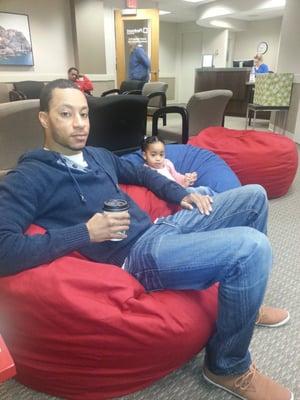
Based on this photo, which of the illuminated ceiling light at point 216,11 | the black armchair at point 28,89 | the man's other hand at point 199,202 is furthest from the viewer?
the illuminated ceiling light at point 216,11

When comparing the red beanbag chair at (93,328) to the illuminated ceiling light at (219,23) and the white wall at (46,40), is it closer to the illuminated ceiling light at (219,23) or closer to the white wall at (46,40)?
the white wall at (46,40)

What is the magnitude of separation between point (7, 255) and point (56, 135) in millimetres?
517

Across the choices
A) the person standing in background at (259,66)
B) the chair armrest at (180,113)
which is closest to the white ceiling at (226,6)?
the person standing in background at (259,66)

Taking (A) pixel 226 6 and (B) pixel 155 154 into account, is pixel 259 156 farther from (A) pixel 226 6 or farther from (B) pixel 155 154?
(A) pixel 226 6

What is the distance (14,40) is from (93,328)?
21.5 ft

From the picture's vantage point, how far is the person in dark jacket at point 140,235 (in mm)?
1049

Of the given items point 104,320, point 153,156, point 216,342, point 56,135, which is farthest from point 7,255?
point 153,156

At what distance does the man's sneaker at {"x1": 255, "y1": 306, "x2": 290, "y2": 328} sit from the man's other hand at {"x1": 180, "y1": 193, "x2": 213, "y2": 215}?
0.56 metres

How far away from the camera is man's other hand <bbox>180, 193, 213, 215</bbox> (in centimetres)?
141

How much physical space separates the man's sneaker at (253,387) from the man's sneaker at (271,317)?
38 centimetres

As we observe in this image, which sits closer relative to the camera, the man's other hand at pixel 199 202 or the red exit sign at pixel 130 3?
the man's other hand at pixel 199 202

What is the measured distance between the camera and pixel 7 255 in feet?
3.22

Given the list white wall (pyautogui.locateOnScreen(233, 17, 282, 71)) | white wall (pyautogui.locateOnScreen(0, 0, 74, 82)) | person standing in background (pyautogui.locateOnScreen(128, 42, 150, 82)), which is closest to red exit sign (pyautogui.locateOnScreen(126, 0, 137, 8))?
person standing in background (pyautogui.locateOnScreen(128, 42, 150, 82))

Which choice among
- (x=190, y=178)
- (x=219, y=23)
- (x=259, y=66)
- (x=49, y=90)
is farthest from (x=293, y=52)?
(x=49, y=90)
